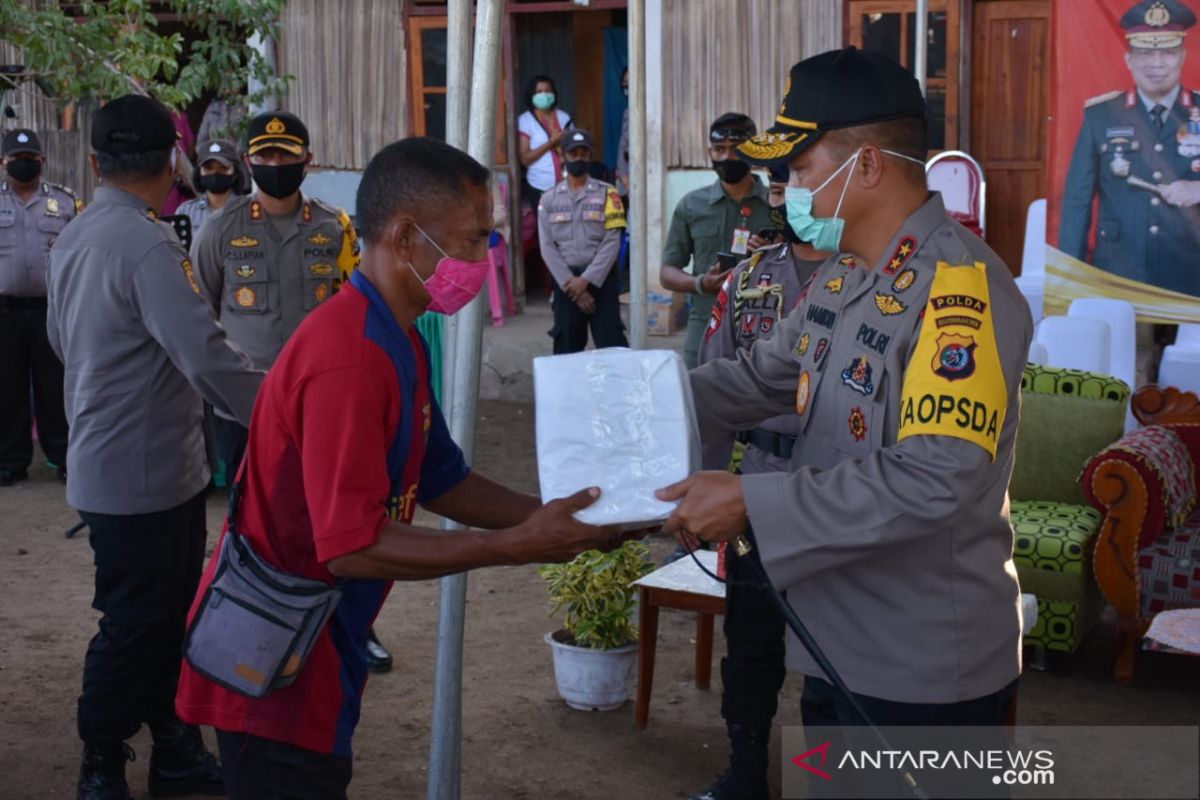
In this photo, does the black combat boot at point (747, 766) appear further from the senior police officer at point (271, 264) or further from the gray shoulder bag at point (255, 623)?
the senior police officer at point (271, 264)

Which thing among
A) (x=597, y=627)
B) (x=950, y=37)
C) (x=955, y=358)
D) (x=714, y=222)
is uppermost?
(x=950, y=37)

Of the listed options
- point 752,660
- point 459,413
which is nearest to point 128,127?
point 459,413

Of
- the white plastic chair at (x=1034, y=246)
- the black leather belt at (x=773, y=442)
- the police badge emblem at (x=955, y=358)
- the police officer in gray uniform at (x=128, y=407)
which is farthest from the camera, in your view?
the white plastic chair at (x=1034, y=246)

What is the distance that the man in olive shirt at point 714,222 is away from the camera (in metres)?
7.55

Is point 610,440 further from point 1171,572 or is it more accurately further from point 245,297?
point 245,297

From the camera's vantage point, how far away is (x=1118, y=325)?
8.02 metres

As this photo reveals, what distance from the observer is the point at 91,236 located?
4.08m

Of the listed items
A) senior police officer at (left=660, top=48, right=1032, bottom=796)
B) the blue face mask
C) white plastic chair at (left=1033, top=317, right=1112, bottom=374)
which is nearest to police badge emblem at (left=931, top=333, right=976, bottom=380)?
senior police officer at (left=660, top=48, right=1032, bottom=796)

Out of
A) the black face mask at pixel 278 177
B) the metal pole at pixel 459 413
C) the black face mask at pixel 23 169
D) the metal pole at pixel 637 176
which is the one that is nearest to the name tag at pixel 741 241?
the metal pole at pixel 637 176

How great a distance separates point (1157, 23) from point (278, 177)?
5.00 m

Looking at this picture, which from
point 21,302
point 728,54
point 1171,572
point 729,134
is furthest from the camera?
point 728,54

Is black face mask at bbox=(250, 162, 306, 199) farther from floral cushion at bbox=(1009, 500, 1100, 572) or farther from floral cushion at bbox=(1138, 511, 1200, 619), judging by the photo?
floral cushion at bbox=(1138, 511, 1200, 619)

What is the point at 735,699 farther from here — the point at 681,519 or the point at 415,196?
the point at 415,196

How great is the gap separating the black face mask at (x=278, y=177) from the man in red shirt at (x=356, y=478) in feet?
10.7
